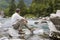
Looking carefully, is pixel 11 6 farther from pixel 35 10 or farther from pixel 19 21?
pixel 19 21

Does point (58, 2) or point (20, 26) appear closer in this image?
point (20, 26)

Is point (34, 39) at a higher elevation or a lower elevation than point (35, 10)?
lower

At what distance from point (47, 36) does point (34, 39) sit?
137 centimetres

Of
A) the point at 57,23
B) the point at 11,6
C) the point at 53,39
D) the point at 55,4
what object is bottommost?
the point at 53,39

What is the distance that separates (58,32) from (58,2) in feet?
181

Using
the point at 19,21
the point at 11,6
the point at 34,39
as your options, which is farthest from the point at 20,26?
the point at 11,6

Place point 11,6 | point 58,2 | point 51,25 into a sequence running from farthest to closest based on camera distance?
point 11,6
point 58,2
point 51,25

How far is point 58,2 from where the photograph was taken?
68.3m

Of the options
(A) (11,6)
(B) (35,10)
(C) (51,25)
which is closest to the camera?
(C) (51,25)

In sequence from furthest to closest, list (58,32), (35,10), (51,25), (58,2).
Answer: (35,10) < (58,2) < (51,25) < (58,32)

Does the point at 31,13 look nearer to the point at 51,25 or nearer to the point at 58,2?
the point at 58,2

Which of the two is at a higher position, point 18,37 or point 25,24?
point 25,24

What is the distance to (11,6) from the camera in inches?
4099

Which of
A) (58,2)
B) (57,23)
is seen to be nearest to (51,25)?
(57,23)
